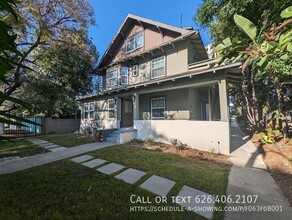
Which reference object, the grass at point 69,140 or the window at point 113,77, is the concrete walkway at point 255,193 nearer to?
the grass at point 69,140

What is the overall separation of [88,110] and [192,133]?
10981 mm

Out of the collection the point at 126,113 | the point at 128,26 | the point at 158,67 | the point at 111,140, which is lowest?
the point at 111,140

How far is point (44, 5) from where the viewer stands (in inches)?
476

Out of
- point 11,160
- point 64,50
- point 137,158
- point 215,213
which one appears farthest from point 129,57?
point 215,213

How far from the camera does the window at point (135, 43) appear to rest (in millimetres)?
13734

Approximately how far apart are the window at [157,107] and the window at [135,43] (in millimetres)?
4569

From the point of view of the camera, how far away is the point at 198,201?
396 cm

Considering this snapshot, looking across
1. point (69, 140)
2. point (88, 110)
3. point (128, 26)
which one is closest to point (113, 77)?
point (88, 110)

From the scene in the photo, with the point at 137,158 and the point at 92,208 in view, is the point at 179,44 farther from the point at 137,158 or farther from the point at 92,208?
the point at 92,208

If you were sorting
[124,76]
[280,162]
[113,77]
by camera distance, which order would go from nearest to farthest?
[280,162] < [124,76] < [113,77]

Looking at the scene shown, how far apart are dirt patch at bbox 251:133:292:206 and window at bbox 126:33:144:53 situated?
10608 mm

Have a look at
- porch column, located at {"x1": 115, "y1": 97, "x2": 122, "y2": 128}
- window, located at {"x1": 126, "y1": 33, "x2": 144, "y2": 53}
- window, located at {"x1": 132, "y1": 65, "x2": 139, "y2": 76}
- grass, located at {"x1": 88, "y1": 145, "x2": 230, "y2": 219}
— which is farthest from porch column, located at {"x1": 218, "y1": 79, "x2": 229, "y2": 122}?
porch column, located at {"x1": 115, "y1": 97, "x2": 122, "y2": 128}

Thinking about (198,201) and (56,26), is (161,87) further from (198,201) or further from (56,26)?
(56,26)

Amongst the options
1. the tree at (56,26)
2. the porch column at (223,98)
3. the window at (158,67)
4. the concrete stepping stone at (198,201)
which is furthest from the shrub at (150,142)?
the tree at (56,26)
